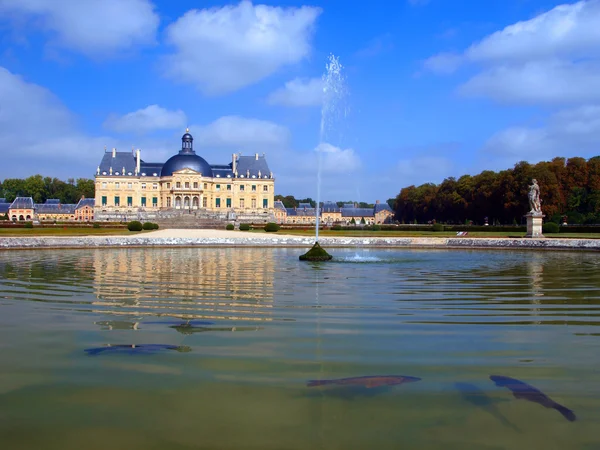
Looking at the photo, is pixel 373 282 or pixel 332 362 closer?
pixel 332 362

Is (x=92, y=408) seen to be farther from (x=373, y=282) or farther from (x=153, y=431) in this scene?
(x=373, y=282)

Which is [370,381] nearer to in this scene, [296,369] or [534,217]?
[296,369]

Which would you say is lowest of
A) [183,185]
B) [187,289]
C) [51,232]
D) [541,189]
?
[187,289]

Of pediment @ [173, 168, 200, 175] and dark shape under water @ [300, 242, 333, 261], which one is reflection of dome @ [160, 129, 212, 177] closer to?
pediment @ [173, 168, 200, 175]

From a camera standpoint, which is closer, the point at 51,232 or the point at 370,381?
the point at 370,381

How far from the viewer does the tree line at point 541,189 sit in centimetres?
5541

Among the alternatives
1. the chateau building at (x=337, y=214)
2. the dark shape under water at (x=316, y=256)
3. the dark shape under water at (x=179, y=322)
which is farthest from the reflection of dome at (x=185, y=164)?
the dark shape under water at (x=179, y=322)

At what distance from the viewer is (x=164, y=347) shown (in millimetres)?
6723

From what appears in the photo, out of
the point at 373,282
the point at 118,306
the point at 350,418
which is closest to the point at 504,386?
the point at 350,418

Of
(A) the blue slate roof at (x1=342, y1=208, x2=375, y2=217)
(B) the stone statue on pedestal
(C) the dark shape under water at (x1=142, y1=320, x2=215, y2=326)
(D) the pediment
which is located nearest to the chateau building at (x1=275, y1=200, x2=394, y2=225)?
(A) the blue slate roof at (x1=342, y1=208, x2=375, y2=217)

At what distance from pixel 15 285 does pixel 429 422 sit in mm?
11381

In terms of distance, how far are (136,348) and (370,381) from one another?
2.98 m

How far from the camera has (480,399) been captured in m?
4.98

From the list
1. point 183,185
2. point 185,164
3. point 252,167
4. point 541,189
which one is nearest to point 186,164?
point 185,164
